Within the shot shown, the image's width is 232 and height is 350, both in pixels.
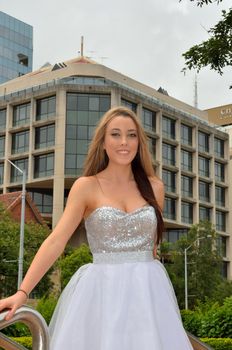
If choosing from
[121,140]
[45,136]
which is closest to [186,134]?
[45,136]

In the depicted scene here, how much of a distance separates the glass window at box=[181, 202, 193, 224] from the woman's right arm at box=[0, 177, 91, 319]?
Answer: 6225 centimetres

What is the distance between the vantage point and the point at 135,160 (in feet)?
11.6

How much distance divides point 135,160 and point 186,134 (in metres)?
64.9

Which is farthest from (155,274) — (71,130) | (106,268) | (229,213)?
(229,213)

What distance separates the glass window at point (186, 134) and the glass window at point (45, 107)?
50.1ft

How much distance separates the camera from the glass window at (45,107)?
58344mm

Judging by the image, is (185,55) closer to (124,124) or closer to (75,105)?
(124,124)

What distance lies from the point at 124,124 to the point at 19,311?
1212mm

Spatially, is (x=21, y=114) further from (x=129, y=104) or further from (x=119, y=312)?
(x=119, y=312)

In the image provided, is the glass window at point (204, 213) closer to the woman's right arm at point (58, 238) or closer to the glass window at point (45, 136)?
the glass window at point (45, 136)

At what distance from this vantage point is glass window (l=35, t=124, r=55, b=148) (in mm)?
57906

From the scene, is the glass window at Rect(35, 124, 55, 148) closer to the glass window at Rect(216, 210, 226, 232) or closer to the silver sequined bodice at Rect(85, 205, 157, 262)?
the glass window at Rect(216, 210, 226, 232)

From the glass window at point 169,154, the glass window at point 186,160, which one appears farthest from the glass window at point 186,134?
the glass window at point 169,154

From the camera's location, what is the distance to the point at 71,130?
57.4 m
